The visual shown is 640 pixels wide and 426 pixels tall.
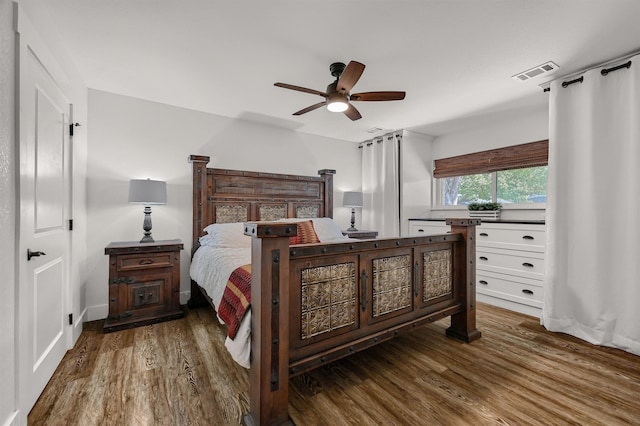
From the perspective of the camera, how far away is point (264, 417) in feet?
4.58

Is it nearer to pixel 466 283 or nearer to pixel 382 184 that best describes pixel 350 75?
pixel 466 283

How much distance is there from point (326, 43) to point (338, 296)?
74.8 inches

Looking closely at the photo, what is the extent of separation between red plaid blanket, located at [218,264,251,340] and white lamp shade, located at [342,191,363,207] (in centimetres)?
279

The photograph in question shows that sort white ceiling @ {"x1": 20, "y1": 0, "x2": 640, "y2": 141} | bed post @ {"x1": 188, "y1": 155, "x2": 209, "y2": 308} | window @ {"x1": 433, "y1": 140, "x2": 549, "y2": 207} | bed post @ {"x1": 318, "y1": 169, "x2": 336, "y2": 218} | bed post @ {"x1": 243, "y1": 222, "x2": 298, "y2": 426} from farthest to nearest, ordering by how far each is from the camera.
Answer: bed post @ {"x1": 318, "y1": 169, "x2": 336, "y2": 218}
window @ {"x1": 433, "y1": 140, "x2": 549, "y2": 207}
bed post @ {"x1": 188, "y1": 155, "x2": 209, "y2": 308}
white ceiling @ {"x1": 20, "y1": 0, "x2": 640, "y2": 141}
bed post @ {"x1": 243, "y1": 222, "x2": 298, "y2": 426}

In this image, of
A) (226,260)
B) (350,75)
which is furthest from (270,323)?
(350,75)

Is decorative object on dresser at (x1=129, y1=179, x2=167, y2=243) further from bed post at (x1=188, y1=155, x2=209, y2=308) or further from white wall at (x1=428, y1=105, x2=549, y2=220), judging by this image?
white wall at (x1=428, y1=105, x2=549, y2=220)

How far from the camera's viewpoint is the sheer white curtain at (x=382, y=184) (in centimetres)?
458

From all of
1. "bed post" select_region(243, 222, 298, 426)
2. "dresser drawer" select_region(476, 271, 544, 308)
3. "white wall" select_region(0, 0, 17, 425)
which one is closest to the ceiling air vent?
"dresser drawer" select_region(476, 271, 544, 308)

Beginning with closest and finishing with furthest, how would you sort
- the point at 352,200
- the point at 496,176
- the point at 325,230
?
1. the point at 325,230
2. the point at 496,176
3. the point at 352,200

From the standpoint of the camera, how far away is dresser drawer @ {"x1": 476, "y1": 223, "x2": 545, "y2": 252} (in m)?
3.08

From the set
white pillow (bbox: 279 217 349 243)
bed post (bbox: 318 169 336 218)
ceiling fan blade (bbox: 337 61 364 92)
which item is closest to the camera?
ceiling fan blade (bbox: 337 61 364 92)

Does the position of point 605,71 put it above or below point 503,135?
above

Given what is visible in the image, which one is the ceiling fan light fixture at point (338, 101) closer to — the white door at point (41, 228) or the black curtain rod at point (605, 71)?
the white door at point (41, 228)

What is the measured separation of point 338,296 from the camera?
1746 mm
